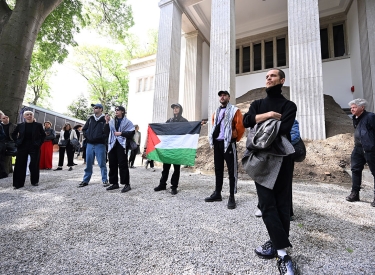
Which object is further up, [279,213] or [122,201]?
[279,213]

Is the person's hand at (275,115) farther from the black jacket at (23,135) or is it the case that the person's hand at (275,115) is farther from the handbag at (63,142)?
the handbag at (63,142)

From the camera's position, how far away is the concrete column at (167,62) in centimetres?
1084

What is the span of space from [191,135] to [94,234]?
2685 millimetres

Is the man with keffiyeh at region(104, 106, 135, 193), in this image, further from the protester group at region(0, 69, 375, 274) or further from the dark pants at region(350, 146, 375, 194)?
the dark pants at region(350, 146, 375, 194)

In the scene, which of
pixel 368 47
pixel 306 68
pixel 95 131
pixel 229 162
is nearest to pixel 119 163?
pixel 95 131

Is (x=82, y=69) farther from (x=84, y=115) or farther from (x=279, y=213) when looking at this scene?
(x=279, y=213)

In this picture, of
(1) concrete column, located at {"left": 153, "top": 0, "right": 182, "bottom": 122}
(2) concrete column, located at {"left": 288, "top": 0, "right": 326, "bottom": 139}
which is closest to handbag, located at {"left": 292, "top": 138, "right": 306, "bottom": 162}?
(2) concrete column, located at {"left": 288, "top": 0, "right": 326, "bottom": 139}

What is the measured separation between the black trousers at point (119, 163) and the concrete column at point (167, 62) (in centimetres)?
621

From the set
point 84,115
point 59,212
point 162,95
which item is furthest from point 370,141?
point 84,115

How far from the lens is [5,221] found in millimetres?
2623

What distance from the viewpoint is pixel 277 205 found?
1765mm

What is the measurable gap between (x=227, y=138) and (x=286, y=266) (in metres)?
2.02

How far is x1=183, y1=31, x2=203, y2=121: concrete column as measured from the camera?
15.0 metres

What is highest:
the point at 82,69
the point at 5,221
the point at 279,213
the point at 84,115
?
the point at 82,69
